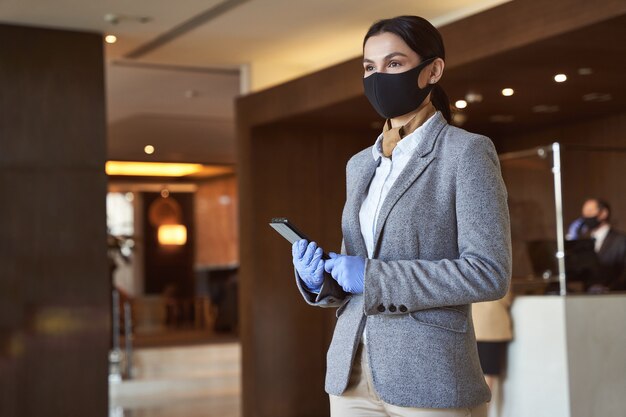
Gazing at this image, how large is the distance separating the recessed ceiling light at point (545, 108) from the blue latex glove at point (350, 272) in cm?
566

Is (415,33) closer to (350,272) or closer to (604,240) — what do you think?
(350,272)

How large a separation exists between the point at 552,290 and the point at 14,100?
3.78 m

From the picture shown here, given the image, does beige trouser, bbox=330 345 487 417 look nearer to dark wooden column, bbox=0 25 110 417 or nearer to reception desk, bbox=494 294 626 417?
reception desk, bbox=494 294 626 417

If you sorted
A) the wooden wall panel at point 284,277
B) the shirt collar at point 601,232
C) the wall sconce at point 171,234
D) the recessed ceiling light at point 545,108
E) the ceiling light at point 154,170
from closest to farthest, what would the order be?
the shirt collar at point 601,232 < the recessed ceiling light at point 545,108 < the wooden wall panel at point 284,277 < the ceiling light at point 154,170 < the wall sconce at point 171,234

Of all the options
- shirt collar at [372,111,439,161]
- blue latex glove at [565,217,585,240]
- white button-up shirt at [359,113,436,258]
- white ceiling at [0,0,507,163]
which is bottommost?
blue latex glove at [565,217,585,240]

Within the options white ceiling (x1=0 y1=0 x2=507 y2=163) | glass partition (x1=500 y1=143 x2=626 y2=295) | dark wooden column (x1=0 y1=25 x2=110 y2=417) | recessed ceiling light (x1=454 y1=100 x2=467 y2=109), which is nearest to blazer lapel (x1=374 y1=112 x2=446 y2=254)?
glass partition (x1=500 y1=143 x2=626 y2=295)

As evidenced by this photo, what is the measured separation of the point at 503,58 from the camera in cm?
519

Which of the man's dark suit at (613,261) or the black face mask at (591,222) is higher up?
the black face mask at (591,222)

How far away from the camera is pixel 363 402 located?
157cm

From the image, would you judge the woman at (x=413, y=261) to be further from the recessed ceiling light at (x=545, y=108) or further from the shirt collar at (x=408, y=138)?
the recessed ceiling light at (x=545, y=108)

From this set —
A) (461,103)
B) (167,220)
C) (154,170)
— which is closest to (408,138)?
(461,103)

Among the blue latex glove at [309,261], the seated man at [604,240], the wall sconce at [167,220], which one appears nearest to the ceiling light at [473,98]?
the seated man at [604,240]

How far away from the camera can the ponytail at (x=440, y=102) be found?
5.75 feet

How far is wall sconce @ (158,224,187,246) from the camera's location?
17562 millimetres
